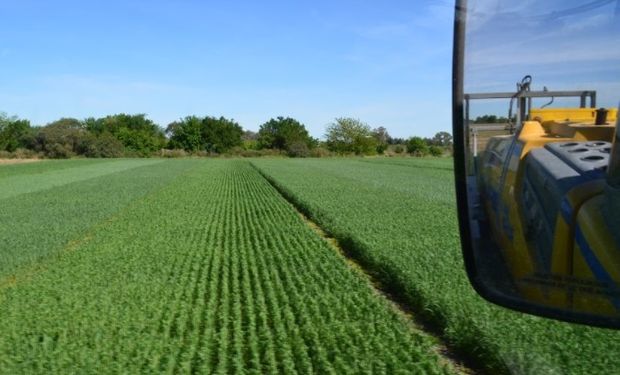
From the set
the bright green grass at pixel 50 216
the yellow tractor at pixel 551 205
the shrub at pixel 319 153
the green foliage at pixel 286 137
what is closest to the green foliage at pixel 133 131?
the green foliage at pixel 286 137

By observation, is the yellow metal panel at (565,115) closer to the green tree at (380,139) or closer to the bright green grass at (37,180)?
the bright green grass at (37,180)

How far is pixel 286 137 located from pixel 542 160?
96.6 meters

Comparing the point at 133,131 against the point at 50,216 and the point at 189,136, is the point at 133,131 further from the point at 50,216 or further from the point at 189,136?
the point at 50,216

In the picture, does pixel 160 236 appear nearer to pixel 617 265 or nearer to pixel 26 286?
pixel 26 286

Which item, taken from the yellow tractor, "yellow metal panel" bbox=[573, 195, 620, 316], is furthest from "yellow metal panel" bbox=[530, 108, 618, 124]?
"yellow metal panel" bbox=[573, 195, 620, 316]

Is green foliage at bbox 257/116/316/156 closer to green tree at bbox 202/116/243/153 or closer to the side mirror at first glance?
green tree at bbox 202/116/243/153

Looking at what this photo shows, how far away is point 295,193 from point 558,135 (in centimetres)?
1979

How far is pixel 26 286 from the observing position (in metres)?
8.07

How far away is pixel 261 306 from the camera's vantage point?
6.89 meters

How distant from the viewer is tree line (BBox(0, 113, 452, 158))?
85375 mm

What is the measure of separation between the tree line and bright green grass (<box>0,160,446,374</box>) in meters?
72.5

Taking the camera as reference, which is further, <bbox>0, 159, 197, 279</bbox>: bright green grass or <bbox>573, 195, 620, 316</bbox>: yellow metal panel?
<bbox>0, 159, 197, 279</bbox>: bright green grass

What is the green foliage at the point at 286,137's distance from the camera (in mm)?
88625

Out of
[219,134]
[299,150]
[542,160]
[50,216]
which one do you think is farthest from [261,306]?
[219,134]
